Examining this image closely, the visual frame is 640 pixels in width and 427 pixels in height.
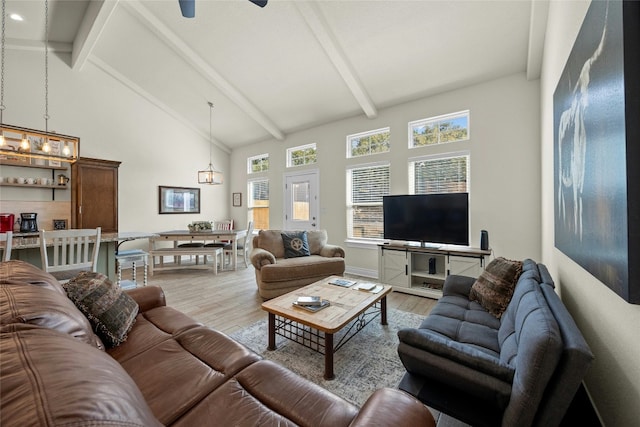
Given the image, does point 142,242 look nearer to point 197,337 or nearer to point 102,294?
point 102,294

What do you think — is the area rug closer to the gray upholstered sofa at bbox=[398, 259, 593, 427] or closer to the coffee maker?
the gray upholstered sofa at bbox=[398, 259, 593, 427]

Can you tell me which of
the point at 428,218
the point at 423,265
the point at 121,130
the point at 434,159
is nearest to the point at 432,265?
the point at 423,265

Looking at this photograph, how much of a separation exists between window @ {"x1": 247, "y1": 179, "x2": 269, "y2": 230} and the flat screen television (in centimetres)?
345

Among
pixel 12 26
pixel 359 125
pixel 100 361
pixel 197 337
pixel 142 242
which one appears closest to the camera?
pixel 100 361

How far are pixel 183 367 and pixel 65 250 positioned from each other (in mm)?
2496

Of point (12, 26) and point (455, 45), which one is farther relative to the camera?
point (12, 26)

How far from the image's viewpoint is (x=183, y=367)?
49.2 inches

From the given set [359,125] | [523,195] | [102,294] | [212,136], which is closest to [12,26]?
[212,136]

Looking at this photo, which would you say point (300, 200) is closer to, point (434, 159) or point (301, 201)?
point (301, 201)

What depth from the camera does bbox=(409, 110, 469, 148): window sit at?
3789 millimetres

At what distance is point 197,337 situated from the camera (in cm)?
153

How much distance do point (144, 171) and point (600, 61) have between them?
6.87m

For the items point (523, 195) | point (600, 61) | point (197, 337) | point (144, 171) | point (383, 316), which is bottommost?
point (383, 316)

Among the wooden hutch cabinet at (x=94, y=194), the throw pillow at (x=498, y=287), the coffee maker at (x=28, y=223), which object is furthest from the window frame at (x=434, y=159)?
the coffee maker at (x=28, y=223)
